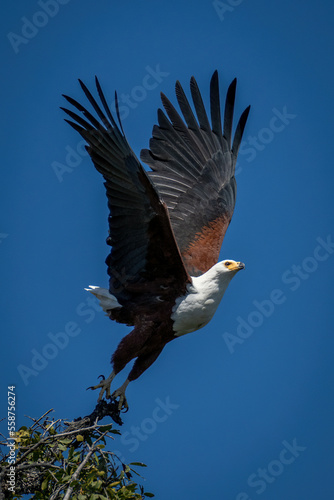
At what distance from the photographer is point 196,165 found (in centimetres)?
865

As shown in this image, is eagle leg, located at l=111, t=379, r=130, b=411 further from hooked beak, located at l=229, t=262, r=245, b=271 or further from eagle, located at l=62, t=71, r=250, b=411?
hooked beak, located at l=229, t=262, r=245, b=271

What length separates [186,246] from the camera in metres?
7.80

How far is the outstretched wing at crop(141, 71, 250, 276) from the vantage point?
8.09 m

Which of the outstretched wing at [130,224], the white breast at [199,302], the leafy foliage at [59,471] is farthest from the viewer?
the white breast at [199,302]

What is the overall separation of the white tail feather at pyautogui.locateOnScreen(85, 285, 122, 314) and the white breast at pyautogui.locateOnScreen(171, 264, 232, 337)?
58cm

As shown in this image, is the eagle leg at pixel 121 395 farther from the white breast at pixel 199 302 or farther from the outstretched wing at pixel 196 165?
the outstretched wing at pixel 196 165

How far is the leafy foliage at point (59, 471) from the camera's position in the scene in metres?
4.65

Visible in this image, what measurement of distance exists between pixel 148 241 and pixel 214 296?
855 millimetres

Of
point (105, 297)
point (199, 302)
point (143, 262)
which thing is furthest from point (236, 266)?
point (105, 297)

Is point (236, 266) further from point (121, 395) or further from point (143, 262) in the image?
point (121, 395)

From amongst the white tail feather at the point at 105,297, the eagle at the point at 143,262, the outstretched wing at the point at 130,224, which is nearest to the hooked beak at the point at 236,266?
the eagle at the point at 143,262

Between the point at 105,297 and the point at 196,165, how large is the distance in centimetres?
254

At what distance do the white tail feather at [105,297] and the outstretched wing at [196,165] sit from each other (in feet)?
4.41

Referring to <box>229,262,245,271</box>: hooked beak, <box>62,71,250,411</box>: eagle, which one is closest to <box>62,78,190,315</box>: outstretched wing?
<box>62,71,250,411</box>: eagle
